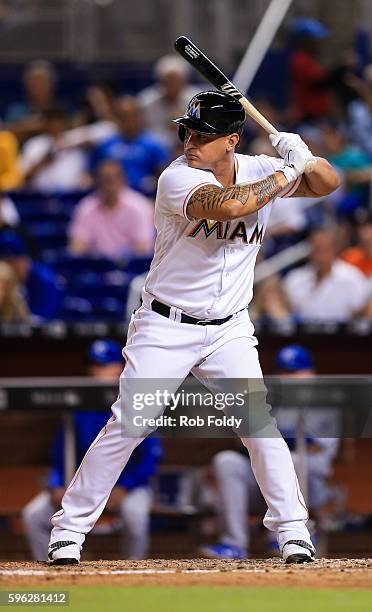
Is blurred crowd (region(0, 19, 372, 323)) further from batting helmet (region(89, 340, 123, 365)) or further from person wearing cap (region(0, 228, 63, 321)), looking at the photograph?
batting helmet (region(89, 340, 123, 365))

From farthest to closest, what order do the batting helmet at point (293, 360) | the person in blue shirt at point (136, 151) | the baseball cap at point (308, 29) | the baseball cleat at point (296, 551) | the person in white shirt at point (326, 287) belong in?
the baseball cap at point (308, 29), the person in blue shirt at point (136, 151), the person in white shirt at point (326, 287), the batting helmet at point (293, 360), the baseball cleat at point (296, 551)

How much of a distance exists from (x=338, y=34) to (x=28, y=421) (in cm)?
559

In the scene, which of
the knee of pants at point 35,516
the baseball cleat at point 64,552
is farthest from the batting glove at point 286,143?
the knee of pants at point 35,516

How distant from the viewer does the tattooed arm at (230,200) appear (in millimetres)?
4680

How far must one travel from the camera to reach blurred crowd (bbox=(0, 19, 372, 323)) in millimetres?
9008

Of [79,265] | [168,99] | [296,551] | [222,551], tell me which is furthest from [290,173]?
[168,99]

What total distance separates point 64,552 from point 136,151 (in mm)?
6149

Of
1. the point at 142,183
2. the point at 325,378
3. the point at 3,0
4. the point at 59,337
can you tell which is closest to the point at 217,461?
the point at 325,378

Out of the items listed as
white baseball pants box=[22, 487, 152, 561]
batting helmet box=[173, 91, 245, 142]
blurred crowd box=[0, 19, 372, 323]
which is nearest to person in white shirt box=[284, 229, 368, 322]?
blurred crowd box=[0, 19, 372, 323]

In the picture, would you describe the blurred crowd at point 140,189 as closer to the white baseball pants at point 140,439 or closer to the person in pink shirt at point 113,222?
the person in pink shirt at point 113,222

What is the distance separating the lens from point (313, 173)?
5082mm

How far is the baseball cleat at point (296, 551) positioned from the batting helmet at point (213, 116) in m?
1.57

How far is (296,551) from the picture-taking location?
4941mm

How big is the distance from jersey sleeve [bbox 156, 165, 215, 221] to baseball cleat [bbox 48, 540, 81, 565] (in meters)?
1.31
